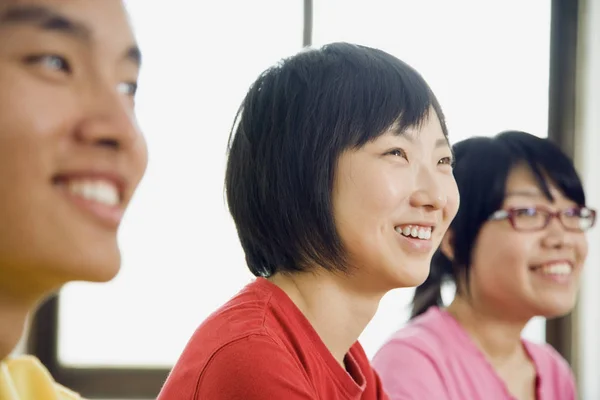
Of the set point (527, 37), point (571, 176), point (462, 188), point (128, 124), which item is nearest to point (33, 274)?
point (128, 124)

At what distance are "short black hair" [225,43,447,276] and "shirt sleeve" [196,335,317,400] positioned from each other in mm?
178

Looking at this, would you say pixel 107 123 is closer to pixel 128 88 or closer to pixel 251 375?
pixel 128 88

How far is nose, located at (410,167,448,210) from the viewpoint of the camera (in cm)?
103

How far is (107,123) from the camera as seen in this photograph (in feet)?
1.60

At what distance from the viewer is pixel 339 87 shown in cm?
105

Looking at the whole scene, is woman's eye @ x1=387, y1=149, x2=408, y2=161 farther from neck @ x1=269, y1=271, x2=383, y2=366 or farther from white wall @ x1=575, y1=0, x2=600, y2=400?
white wall @ x1=575, y1=0, x2=600, y2=400

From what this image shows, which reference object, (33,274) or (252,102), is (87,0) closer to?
(33,274)

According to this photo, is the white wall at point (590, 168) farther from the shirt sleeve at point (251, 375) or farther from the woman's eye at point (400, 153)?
the shirt sleeve at point (251, 375)

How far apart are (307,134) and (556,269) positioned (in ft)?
2.67

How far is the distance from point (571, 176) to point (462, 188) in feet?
0.84

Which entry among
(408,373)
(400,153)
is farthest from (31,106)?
(408,373)

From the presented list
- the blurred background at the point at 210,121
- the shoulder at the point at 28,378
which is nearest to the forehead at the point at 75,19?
the shoulder at the point at 28,378

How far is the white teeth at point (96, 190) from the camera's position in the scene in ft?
1.54

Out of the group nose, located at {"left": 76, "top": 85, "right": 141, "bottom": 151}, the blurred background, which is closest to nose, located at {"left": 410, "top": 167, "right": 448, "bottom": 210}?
nose, located at {"left": 76, "top": 85, "right": 141, "bottom": 151}
